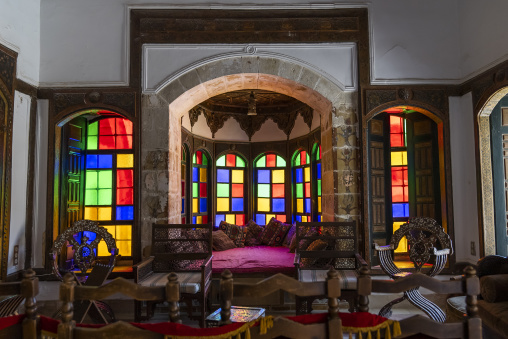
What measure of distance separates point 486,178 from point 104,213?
224 inches

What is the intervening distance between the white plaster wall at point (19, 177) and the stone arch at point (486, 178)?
5774 mm

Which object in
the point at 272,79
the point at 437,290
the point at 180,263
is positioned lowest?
the point at 180,263

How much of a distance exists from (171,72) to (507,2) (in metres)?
4.13

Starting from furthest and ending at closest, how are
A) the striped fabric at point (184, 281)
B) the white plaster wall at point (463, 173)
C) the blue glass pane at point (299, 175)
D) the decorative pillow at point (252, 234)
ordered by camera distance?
the blue glass pane at point (299, 175) → the decorative pillow at point (252, 234) → the white plaster wall at point (463, 173) → the striped fabric at point (184, 281)

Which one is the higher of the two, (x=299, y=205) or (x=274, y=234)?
(x=299, y=205)

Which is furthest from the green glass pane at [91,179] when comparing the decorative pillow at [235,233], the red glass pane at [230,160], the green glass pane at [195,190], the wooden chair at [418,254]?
the wooden chair at [418,254]

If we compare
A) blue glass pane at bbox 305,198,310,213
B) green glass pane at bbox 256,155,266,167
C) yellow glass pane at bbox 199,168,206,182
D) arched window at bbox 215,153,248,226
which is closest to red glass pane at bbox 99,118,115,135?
yellow glass pane at bbox 199,168,206,182

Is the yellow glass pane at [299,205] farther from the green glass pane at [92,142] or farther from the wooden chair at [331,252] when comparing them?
the green glass pane at [92,142]

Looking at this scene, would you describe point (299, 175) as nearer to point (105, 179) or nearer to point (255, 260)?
point (255, 260)

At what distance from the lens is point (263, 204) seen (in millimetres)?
9281

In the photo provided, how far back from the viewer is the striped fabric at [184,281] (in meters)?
4.26

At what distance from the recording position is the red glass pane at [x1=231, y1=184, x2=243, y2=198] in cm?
925

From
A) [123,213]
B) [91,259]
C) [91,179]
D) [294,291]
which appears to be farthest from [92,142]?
[294,291]

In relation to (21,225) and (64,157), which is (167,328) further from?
(64,157)
